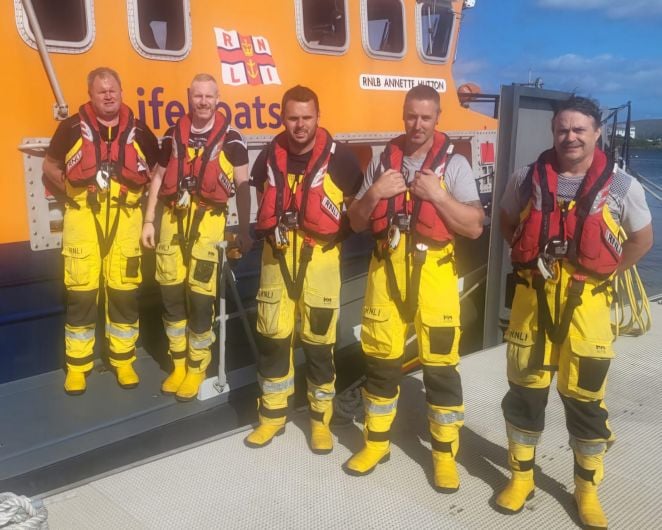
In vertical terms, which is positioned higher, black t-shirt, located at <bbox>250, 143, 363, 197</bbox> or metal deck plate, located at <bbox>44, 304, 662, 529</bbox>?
black t-shirt, located at <bbox>250, 143, 363, 197</bbox>

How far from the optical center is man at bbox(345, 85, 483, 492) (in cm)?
248

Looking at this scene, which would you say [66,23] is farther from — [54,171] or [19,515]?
[19,515]

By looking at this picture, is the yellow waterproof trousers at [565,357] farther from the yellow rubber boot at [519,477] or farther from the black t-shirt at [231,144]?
the black t-shirt at [231,144]

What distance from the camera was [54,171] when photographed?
3.46 metres

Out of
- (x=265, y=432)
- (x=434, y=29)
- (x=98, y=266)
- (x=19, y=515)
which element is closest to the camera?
(x=19, y=515)

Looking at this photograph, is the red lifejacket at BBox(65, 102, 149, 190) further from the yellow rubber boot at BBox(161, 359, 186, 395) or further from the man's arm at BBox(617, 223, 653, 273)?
the man's arm at BBox(617, 223, 653, 273)

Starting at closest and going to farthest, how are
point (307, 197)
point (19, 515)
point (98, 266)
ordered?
point (19, 515), point (307, 197), point (98, 266)

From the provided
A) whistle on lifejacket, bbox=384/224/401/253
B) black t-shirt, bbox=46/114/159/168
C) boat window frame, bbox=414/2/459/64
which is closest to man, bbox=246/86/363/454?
whistle on lifejacket, bbox=384/224/401/253

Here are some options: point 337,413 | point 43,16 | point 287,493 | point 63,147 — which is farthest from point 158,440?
point 43,16

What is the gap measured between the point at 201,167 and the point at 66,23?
1.37 meters

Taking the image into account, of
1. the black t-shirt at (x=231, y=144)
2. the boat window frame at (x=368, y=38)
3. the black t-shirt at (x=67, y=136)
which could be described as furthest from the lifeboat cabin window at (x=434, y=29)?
the black t-shirt at (x=67, y=136)

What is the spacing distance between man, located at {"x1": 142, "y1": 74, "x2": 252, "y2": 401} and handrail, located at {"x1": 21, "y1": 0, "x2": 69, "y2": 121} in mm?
582

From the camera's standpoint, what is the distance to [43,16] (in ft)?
12.6

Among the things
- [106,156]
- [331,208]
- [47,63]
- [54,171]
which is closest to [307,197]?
[331,208]
